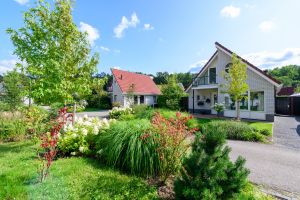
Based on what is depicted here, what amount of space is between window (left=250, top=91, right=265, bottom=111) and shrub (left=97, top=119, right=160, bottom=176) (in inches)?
556

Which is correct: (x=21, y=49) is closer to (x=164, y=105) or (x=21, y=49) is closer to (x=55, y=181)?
(x=55, y=181)

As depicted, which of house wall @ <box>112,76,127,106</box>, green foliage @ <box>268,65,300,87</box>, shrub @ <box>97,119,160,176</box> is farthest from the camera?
green foliage @ <box>268,65,300,87</box>

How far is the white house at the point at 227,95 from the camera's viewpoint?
46.6 ft

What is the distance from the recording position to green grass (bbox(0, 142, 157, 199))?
2872mm

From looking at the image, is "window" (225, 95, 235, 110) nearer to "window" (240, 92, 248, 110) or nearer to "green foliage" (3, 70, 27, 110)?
"window" (240, 92, 248, 110)

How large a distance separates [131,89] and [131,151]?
2038cm

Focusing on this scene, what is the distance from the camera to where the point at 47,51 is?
597cm

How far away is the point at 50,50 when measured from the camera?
5.97 m

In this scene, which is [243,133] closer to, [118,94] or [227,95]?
[227,95]

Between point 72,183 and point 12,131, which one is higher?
point 12,131

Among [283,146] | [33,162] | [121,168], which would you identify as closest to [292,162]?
[283,146]

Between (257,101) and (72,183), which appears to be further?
(257,101)

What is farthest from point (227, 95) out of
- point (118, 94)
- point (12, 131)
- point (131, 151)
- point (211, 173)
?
point (12, 131)

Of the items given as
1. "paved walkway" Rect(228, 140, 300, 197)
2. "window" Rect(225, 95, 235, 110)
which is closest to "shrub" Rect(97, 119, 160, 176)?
"paved walkway" Rect(228, 140, 300, 197)
